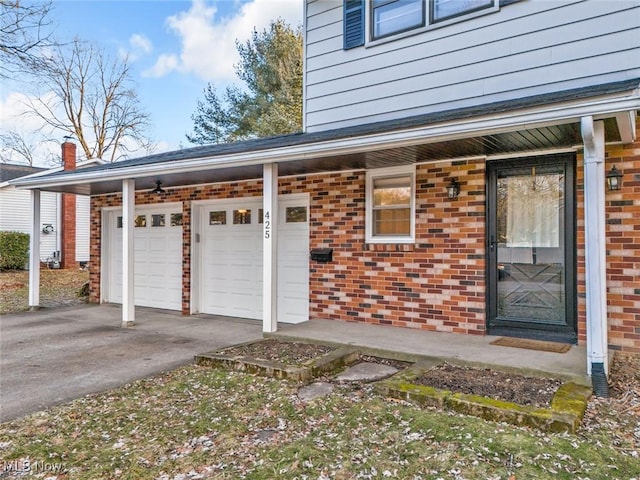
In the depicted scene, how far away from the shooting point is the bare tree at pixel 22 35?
919 centimetres

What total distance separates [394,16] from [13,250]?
15210mm

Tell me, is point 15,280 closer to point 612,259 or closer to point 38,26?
point 38,26

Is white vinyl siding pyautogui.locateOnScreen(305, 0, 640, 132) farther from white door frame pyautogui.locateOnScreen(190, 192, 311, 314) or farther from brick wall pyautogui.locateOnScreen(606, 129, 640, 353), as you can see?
white door frame pyautogui.locateOnScreen(190, 192, 311, 314)

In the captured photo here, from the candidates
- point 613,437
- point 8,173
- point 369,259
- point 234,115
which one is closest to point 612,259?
point 613,437

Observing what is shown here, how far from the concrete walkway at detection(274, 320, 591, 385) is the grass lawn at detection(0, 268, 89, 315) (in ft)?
22.1

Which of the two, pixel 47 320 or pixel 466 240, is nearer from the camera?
pixel 466 240

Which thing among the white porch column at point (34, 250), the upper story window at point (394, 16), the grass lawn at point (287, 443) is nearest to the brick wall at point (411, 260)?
the upper story window at point (394, 16)

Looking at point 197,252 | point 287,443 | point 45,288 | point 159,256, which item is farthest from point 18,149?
point 287,443

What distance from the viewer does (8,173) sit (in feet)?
58.9

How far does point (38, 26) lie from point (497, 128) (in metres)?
10.0

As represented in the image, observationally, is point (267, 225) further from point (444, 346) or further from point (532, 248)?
point (532, 248)

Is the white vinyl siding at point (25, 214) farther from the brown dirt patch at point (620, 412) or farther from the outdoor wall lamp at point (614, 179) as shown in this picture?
the brown dirt patch at point (620, 412)

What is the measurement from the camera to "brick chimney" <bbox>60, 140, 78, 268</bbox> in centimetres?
1708

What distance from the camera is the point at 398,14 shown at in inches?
248
